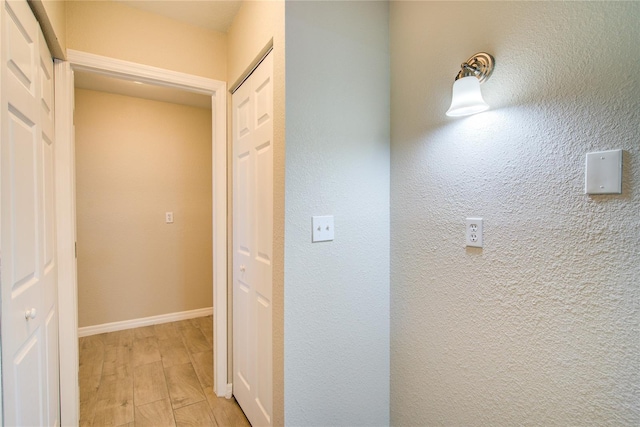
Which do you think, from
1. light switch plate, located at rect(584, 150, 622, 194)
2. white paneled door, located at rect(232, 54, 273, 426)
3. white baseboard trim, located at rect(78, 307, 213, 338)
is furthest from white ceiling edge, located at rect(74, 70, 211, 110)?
light switch plate, located at rect(584, 150, 622, 194)

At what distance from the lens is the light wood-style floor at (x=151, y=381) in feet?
5.75

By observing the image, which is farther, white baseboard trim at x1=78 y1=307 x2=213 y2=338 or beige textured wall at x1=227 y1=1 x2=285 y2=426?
white baseboard trim at x1=78 y1=307 x2=213 y2=338

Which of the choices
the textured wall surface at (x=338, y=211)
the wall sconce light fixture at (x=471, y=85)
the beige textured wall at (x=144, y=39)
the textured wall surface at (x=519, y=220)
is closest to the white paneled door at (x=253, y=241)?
the textured wall surface at (x=338, y=211)

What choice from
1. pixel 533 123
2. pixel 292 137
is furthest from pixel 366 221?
pixel 533 123

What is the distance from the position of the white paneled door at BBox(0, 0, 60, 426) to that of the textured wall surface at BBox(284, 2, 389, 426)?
2.91 feet

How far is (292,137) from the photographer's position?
1.18 m

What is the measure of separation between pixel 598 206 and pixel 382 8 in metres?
1.24

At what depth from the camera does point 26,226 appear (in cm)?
108

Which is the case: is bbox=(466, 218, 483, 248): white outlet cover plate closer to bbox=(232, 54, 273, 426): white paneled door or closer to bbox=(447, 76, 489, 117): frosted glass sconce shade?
bbox=(447, 76, 489, 117): frosted glass sconce shade

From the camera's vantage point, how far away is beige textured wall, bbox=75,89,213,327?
2801 millimetres

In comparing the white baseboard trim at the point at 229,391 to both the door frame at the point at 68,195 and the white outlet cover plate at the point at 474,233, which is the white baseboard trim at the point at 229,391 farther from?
the white outlet cover plate at the point at 474,233

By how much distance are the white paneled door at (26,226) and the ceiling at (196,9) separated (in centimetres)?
62

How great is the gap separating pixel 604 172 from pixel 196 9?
6.80ft

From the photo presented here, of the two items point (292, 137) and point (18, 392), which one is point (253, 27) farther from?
point (18, 392)
